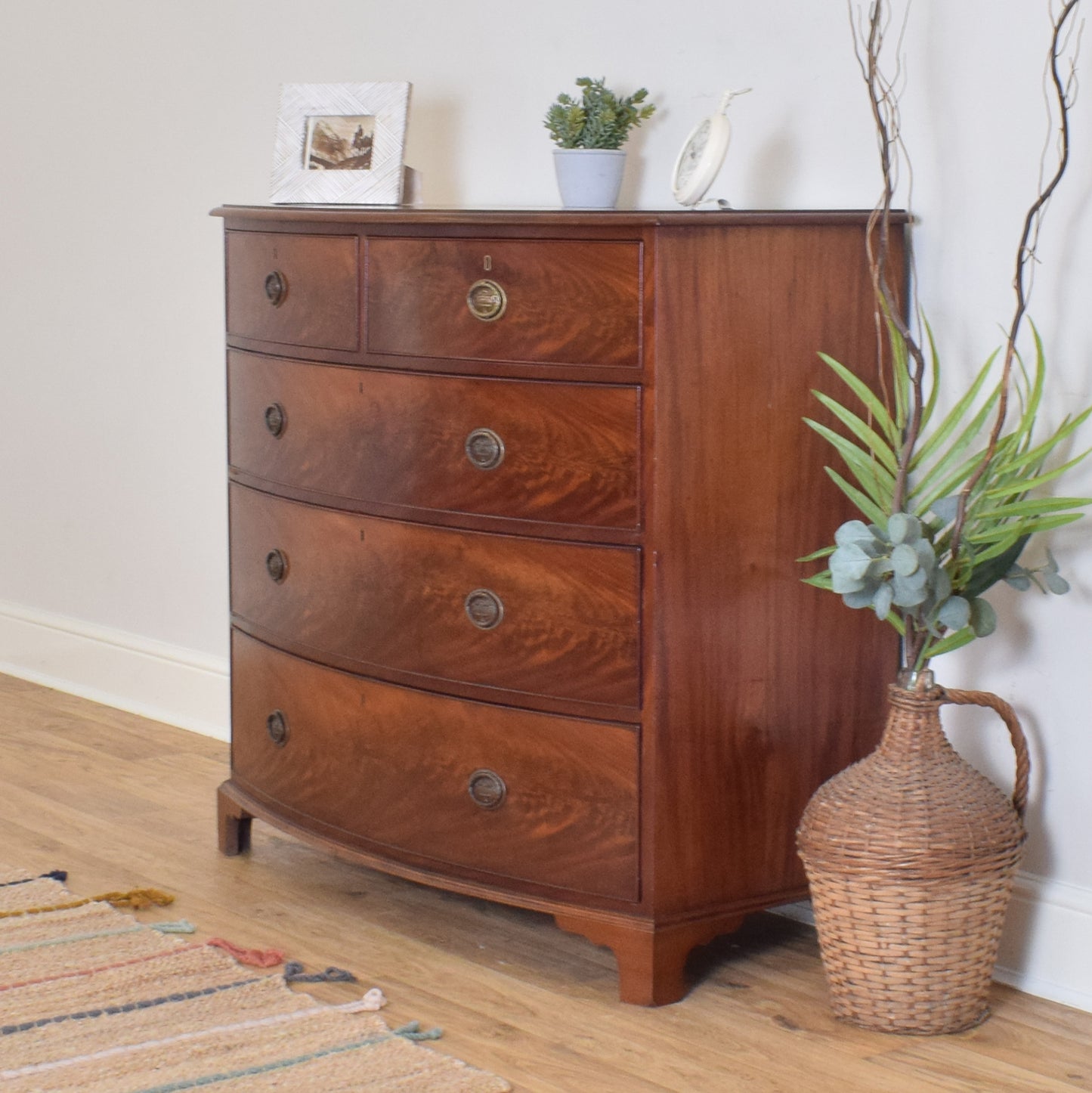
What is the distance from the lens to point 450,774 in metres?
2.24

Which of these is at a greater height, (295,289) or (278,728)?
(295,289)

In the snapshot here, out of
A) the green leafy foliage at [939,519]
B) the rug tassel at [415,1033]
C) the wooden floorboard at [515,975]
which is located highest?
the green leafy foliage at [939,519]

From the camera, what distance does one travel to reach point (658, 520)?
2.01 m

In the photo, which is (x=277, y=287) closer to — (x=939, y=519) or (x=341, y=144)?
(x=341, y=144)

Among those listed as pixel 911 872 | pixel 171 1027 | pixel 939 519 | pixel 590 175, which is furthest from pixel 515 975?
pixel 590 175

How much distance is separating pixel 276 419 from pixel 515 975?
0.88 meters

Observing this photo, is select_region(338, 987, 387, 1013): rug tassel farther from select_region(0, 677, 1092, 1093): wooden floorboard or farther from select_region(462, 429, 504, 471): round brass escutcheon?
select_region(462, 429, 504, 471): round brass escutcheon

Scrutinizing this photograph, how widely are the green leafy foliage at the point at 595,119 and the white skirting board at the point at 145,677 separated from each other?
3.87 feet

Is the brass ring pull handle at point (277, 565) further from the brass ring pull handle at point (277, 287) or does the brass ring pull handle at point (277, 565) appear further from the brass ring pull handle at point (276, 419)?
the brass ring pull handle at point (277, 287)

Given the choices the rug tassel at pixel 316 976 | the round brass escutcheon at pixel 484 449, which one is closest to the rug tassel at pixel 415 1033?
the rug tassel at pixel 316 976

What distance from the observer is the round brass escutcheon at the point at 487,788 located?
86.2 inches

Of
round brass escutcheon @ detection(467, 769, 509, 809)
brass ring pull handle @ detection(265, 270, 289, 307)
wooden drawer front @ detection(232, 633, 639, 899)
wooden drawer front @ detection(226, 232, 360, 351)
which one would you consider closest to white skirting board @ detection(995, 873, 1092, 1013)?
wooden drawer front @ detection(232, 633, 639, 899)

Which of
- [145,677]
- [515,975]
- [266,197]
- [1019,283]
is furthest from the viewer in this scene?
[145,677]

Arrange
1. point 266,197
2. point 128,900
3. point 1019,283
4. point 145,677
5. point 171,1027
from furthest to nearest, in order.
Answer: point 145,677, point 266,197, point 128,900, point 171,1027, point 1019,283
